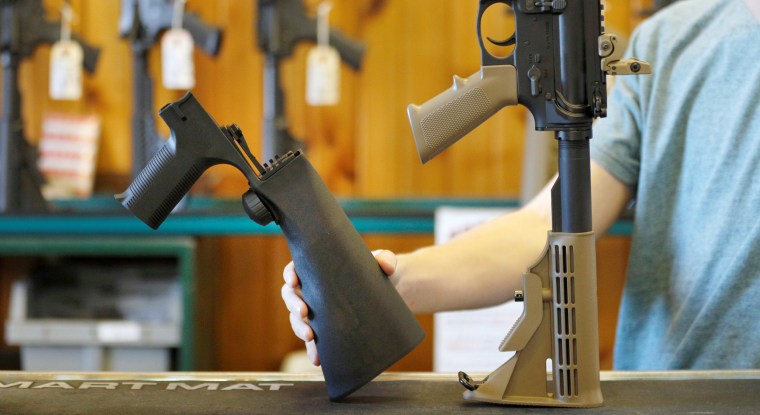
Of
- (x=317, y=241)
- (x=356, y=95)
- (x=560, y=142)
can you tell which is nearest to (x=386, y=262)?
(x=317, y=241)

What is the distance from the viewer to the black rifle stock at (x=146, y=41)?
7.77 ft

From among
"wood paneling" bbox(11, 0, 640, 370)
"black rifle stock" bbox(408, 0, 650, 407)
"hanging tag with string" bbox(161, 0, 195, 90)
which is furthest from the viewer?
"wood paneling" bbox(11, 0, 640, 370)

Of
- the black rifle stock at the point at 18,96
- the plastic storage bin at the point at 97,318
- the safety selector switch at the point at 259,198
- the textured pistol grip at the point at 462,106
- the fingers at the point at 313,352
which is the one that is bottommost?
the plastic storage bin at the point at 97,318

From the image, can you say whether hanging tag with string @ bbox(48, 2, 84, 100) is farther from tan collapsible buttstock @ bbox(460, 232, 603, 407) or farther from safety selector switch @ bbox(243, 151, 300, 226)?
tan collapsible buttstock @ bbox(460, 232, 603, 407)

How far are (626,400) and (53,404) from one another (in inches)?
19.4

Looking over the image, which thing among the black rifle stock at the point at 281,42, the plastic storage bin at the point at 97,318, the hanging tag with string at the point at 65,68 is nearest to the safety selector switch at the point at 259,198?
the plastic storage bin at the point at 97,318

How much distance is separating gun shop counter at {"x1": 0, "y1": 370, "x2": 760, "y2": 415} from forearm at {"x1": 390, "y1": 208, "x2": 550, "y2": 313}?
0.43 feet

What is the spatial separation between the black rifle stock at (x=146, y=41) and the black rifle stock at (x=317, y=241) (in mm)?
1578

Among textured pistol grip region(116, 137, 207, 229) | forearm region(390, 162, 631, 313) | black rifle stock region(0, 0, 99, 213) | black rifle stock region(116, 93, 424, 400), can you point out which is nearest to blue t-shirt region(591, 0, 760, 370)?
forearm region(390, 162, 631, 313)

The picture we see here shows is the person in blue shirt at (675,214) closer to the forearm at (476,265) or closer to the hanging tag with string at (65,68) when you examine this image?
the forearm at (476,265)

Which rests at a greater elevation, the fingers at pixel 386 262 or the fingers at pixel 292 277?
the fingers at pixel 386 262

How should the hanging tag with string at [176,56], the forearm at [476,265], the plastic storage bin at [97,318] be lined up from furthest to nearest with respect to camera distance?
the hanging tag with string at [176,56], the plastic storage bin at [97,318], the forearm at [476,265]

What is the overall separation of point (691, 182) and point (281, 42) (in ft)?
4.75

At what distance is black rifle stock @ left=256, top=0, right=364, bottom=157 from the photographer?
7.80 ft
